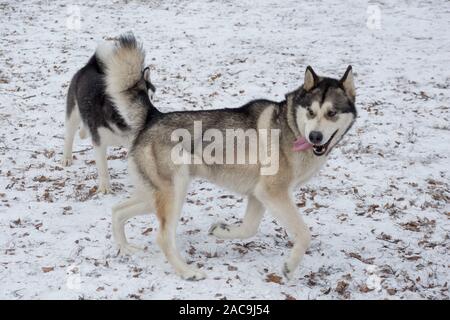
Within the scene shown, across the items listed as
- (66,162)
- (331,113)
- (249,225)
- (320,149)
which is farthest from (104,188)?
(331,113)

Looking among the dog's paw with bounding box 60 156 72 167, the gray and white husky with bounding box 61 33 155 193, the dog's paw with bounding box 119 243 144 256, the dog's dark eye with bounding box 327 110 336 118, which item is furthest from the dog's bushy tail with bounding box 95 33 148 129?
→ the dog's paw with bounding box 60 156 72 167

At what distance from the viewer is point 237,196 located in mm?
6539

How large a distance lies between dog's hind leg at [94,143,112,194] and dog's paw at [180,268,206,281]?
2.51 m

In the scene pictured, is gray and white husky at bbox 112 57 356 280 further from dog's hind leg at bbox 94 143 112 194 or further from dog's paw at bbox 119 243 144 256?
dog's hind leg at bbox 94 143 112 194

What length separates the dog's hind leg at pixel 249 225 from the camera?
5.09 m

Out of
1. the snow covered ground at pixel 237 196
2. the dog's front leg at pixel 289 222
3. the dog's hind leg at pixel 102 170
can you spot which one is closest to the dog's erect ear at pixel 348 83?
the dog's front leg at pixel 289 222

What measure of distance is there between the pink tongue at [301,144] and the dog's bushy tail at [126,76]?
1.54 metres

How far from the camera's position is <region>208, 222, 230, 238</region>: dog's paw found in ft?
17.2

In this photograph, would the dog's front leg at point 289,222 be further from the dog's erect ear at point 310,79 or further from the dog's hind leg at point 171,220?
the dog's erect ear at point 310,79

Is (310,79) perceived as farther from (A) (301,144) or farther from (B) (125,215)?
(B) (125,215)

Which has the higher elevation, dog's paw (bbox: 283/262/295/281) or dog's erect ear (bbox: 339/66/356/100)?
→ dog's erect ear (bbox: 339/66/356/100)

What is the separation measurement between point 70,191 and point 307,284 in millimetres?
3688
